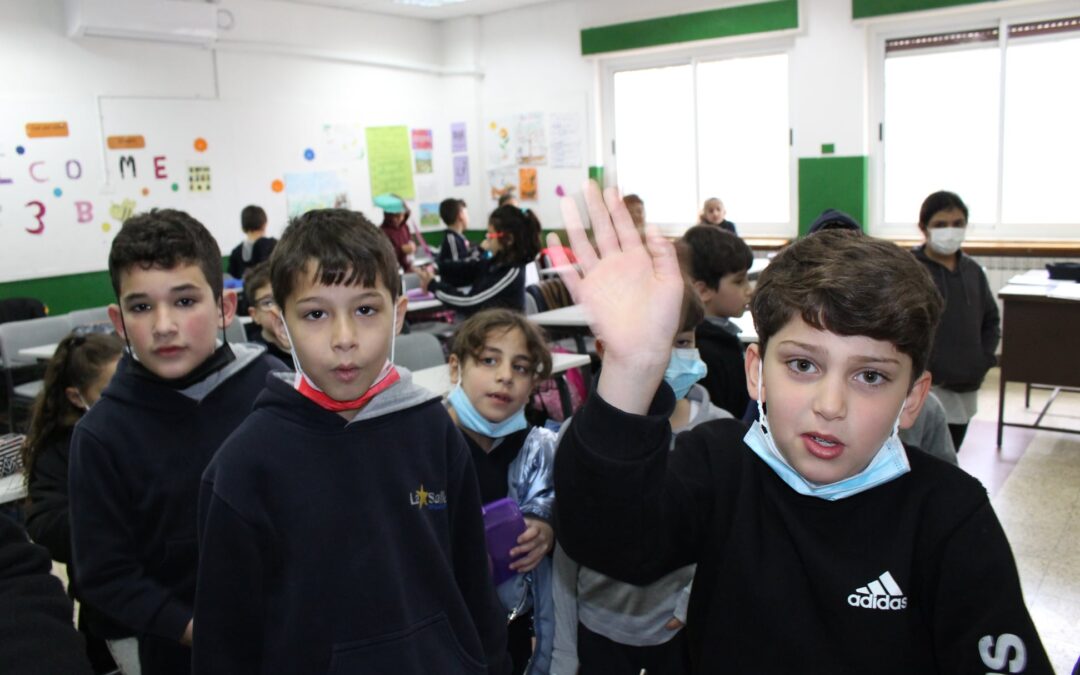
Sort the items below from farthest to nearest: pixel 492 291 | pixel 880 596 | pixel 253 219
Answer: pixel 253 219 → pixel 492 291 → pixel 880 596

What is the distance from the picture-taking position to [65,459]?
1.95m

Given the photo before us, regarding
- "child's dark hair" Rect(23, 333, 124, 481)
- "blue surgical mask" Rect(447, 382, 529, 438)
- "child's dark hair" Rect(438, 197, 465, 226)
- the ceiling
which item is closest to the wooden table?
"blue surgical mask" Rect(447, 382, 529, 438)

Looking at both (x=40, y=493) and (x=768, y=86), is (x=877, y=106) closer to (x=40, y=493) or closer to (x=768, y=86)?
(x=768, y=86)

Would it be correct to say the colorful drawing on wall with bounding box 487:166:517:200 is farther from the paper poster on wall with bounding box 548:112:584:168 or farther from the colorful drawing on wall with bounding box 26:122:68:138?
the colorful drawing on wall with bounding box 26:122:68:138

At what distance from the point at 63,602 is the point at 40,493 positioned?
1.14m

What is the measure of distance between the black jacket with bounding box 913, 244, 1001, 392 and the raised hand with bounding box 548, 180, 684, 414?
254 centimetres

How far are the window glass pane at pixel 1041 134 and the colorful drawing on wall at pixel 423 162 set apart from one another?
18.3 feet

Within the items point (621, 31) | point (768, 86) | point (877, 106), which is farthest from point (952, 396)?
point (621, 31)

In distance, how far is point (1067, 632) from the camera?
2762mm

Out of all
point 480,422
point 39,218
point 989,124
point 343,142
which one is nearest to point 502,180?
point 343,142

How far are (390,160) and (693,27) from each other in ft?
10.9

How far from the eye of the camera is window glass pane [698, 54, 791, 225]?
300 inches

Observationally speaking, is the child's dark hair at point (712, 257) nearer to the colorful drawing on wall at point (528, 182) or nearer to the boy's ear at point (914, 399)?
the boy's ear at point (914, 399)

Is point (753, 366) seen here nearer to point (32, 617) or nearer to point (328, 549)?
point (328, 549)
